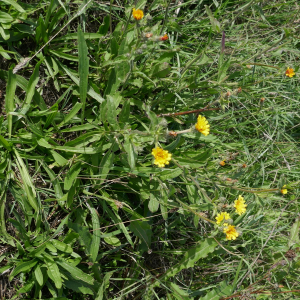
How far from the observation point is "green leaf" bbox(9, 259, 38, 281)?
104 inches

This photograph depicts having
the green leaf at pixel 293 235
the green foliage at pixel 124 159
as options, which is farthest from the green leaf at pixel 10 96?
the green leaf at pixel 293 235

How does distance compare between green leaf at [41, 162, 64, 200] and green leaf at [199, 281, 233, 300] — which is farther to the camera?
green leaf at [199, 281, 233, 300]

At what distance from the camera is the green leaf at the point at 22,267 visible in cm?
263

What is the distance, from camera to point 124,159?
2648 mm

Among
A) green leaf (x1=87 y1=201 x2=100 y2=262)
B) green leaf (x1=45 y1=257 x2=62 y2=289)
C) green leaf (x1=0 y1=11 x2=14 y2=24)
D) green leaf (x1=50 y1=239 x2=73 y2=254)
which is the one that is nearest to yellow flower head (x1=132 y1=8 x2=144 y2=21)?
green leaf (x1=0 y1=11 x2=14 y2=24)

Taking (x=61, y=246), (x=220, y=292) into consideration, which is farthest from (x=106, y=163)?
(x=220, y=292)

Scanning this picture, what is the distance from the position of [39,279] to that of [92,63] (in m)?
2.05

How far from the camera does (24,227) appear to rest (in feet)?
9.52

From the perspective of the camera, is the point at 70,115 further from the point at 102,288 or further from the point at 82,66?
the point at 102,288

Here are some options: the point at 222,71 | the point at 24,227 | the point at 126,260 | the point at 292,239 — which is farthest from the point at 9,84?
the point at 292,239

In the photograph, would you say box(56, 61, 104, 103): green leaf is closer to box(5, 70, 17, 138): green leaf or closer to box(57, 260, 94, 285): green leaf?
box(5, 70, 17, 138): green leaf

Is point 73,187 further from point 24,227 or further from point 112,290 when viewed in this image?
point 112,290

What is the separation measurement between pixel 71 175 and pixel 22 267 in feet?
2.78

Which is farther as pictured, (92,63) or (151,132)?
(92,63)
